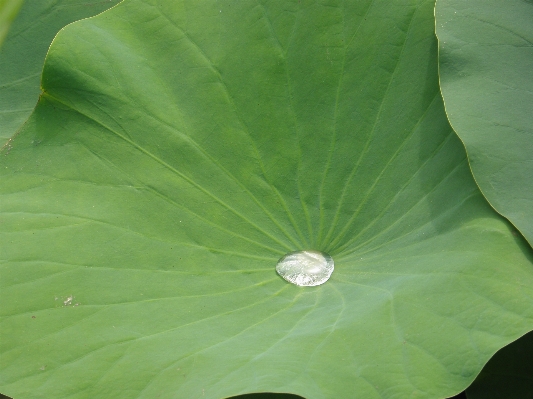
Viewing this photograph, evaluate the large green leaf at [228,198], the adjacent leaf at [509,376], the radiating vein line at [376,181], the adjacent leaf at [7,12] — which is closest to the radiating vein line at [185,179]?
the large green leaf at [228,198]

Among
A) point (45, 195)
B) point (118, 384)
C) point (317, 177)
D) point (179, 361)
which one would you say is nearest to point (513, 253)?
point (317, 177)

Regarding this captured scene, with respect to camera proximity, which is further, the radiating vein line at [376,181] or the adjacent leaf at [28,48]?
the adjacent leaf at [28,48]

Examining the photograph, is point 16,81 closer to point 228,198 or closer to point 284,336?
point 228,198

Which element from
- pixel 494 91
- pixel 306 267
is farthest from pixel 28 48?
pixel 494 91

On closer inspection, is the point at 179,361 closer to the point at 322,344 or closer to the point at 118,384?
the point at 118,384

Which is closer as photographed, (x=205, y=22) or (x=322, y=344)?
(x=322, y=344)

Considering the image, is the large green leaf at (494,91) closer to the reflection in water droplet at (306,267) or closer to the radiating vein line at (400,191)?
the radiating vein line at (400,191)

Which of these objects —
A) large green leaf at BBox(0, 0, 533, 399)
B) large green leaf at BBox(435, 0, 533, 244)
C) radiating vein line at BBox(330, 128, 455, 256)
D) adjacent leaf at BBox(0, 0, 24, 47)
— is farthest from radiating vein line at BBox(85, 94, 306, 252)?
adjacent leaf at BBox(0, 0, 24, 47)
